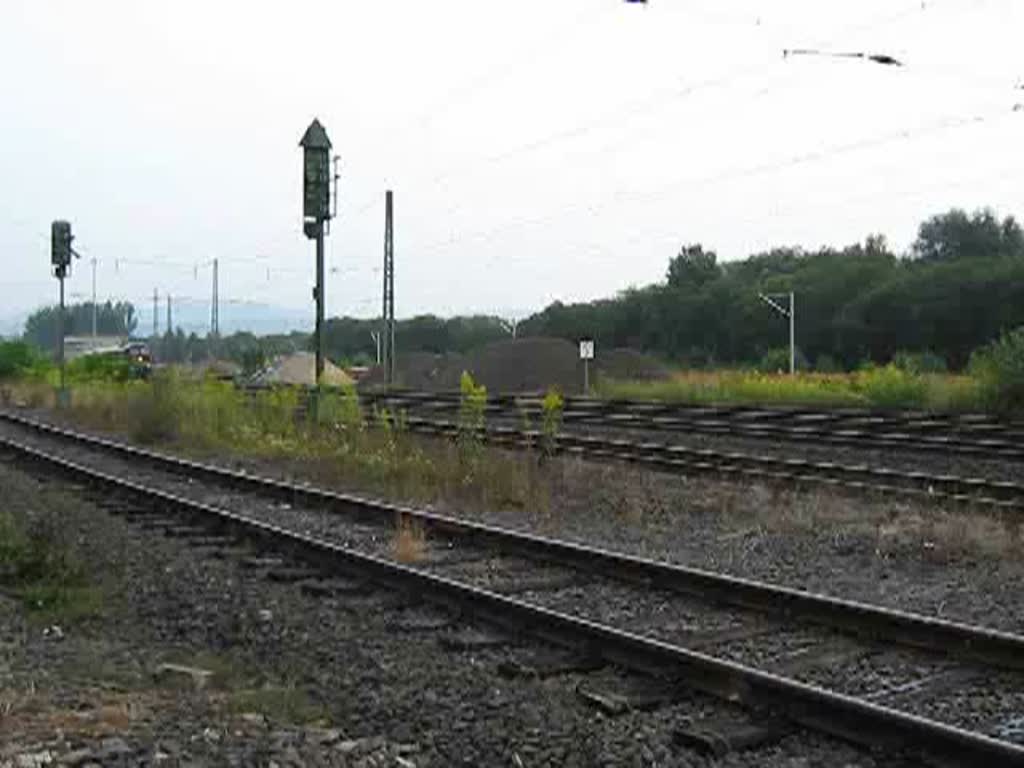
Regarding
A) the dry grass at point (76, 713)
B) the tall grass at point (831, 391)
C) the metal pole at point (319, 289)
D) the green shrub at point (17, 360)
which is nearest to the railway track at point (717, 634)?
the dry grass at point (76, 713)

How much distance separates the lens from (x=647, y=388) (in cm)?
4381

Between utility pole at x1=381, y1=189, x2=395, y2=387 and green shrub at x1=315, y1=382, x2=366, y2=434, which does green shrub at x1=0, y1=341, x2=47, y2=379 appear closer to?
utility pole at x1=381, y1=189, x2=395, y2=387

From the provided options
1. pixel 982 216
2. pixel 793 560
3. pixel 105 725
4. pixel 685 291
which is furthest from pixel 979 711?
pixel 982 216

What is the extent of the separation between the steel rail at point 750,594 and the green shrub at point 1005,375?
18.9 m

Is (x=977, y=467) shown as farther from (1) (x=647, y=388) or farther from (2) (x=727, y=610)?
(1) (x=647, y=388)

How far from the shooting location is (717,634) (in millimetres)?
8250

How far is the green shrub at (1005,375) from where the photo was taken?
29.3 m

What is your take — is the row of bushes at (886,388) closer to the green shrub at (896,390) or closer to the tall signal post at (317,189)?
the green shrub at (896,390)

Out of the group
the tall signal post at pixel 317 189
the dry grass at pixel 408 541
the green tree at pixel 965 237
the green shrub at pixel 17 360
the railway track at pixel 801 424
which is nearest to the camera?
the dry grass at pixel 408 541

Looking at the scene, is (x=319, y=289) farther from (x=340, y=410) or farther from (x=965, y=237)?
(x=965, y=237)

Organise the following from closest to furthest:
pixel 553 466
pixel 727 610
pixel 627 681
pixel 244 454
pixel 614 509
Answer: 1. pixel 627 681
2. pixel 727 610
3. pixel 614 509
4. pixel 553 466
5. pixel 244 454

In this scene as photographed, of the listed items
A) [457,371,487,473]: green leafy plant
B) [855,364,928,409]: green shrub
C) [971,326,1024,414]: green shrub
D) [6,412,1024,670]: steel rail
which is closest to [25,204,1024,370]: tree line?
[855,364,928,409]: green shrub

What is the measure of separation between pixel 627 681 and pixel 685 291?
8235cm

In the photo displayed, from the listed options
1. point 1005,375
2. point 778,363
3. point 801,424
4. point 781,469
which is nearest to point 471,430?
point 781,469
